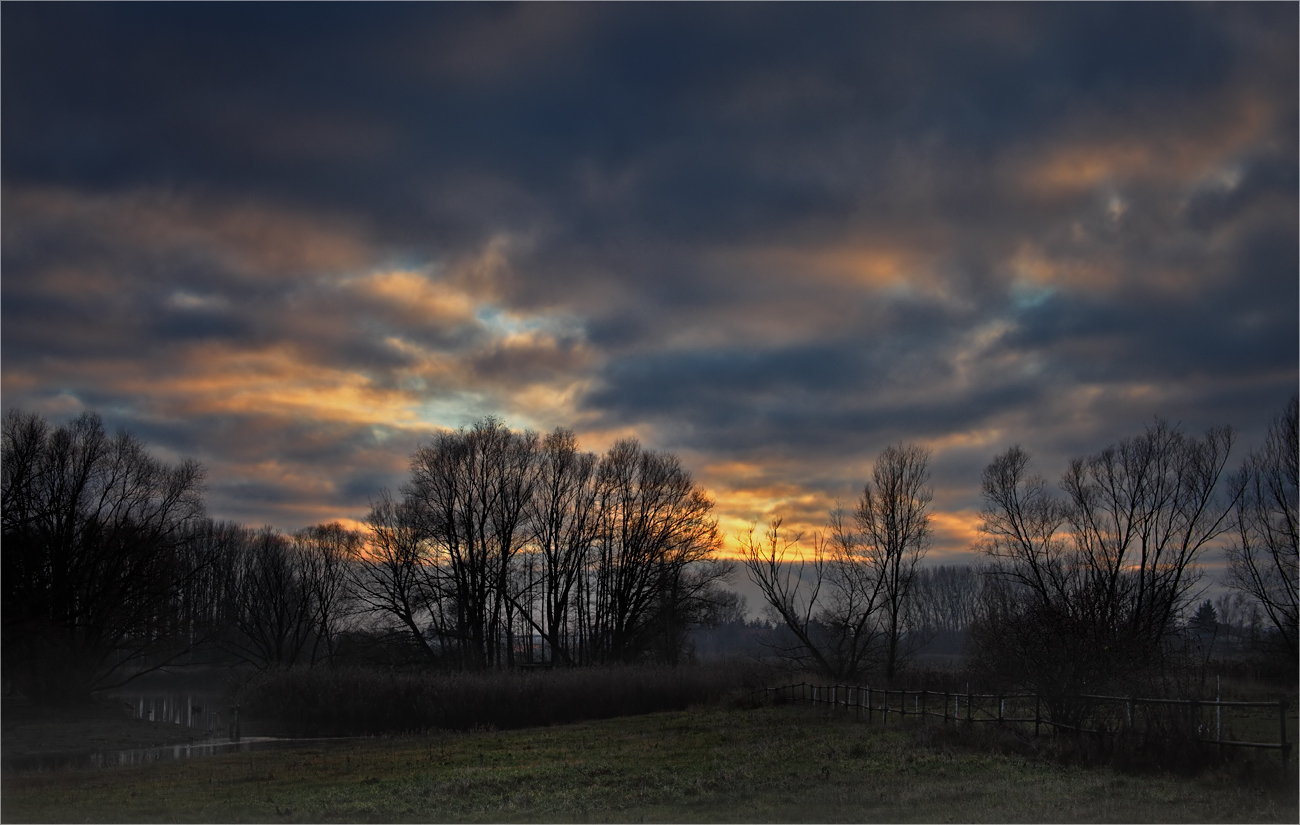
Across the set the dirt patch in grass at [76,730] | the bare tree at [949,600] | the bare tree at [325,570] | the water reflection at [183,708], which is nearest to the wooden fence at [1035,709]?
the dirt patch in grass at [76,730]

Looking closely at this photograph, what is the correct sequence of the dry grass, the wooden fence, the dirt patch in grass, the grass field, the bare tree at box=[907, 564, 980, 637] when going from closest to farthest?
1. the grass field
2. the wooden fence
3. the dirt patch in grass
4. the dry grass
5. the bare tree at box=[907, 564, 980, 637]

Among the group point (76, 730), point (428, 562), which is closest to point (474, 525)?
point (428, 562)

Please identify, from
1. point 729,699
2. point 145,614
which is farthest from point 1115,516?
point 145,614

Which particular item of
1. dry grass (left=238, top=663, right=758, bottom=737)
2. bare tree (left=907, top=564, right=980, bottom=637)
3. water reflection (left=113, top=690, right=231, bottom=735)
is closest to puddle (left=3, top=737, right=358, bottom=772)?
dry grass (left=238, top=663, right=758, bottom=737)

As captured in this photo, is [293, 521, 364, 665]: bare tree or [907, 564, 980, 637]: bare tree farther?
[907, 564, 980, 637]: bare tree

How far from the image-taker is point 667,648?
211 feet

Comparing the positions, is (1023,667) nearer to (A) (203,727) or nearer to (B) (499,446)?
(A) (203,727)

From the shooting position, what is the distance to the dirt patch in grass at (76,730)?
3828 cm

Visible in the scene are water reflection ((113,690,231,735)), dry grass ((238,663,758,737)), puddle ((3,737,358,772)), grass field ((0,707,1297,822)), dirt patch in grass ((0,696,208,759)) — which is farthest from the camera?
water reflection ((113,690,231,735))

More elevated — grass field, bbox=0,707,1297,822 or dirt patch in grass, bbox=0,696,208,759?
grass field, bbox=0,707,1297,822

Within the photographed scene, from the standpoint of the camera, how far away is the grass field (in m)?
14.9

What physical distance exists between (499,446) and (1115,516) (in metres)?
39.1

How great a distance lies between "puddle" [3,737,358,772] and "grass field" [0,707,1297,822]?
3.89 meters

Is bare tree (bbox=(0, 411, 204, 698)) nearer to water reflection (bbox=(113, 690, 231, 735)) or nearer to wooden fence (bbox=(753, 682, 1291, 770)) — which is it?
water reflection (bbox=(113, 690, 231, 735))
